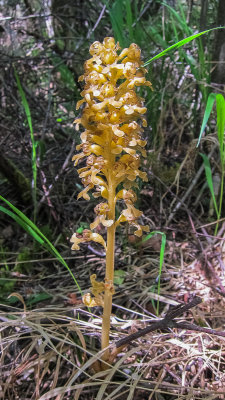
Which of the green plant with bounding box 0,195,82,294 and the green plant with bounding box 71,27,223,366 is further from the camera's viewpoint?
the green plant with bounding box 0,195,82,294

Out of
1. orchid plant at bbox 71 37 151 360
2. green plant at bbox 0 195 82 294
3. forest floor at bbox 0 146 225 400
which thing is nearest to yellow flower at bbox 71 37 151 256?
orchid plant at bbox 71 37 151 360

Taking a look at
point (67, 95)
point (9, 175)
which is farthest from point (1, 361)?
point (67, 95)

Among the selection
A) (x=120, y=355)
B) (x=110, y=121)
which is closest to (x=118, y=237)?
(x=120, y=355)

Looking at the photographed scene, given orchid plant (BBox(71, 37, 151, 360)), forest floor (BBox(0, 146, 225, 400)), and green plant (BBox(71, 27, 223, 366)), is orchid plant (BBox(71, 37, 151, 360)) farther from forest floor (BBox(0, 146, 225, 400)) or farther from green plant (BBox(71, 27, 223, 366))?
forest floor (BBox(0, 146, 225, 400))

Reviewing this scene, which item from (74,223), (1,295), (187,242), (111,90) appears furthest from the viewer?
(74,223)

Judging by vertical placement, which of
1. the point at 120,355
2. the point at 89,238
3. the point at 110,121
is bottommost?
the point at 120,355

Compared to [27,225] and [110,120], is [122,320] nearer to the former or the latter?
[27,225]

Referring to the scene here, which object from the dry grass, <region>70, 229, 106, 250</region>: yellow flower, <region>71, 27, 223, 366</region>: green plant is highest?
<region>71, 27, 223, 366</region>: green plant

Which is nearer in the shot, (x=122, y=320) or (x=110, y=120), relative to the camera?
(x=110, y=120)

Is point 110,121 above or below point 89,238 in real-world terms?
above

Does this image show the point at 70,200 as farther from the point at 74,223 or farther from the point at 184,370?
the point at 184,370

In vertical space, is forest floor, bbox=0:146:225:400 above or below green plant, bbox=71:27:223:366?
below
